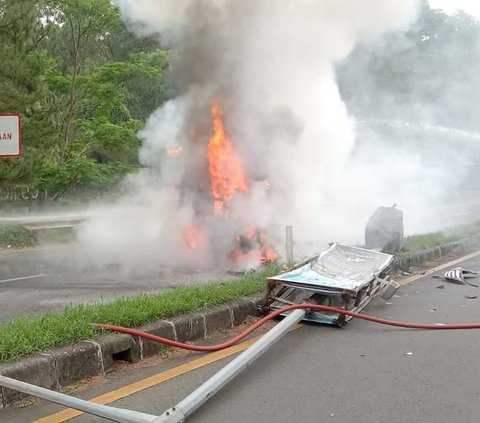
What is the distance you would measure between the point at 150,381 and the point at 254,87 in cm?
632

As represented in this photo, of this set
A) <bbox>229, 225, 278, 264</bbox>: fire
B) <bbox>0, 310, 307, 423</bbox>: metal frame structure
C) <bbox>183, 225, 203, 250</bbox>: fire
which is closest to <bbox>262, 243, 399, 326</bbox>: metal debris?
<bbox>0, 310, 307, 423</bbox>: metal frame structure

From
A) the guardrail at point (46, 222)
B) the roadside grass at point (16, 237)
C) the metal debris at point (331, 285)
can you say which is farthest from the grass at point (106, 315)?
the guardrail at point (46, 222)

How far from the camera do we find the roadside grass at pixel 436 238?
30.2 ft

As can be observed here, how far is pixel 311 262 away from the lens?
234 inches

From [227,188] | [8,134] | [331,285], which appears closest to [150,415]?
[331,285]

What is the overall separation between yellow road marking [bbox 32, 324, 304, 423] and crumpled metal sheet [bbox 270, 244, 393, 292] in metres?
0.88

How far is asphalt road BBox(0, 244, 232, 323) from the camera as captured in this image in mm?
6189

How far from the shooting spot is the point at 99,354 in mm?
3906

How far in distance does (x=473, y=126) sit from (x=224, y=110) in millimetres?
13725

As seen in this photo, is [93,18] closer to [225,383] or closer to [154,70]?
[154,70]

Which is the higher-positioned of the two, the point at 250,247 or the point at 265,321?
the point at 250,247

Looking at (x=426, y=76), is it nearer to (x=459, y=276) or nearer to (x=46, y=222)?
(x=46, y=222)

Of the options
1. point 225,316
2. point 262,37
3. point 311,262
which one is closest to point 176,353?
point 225,316

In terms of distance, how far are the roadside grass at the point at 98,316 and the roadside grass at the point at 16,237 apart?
8.09m
